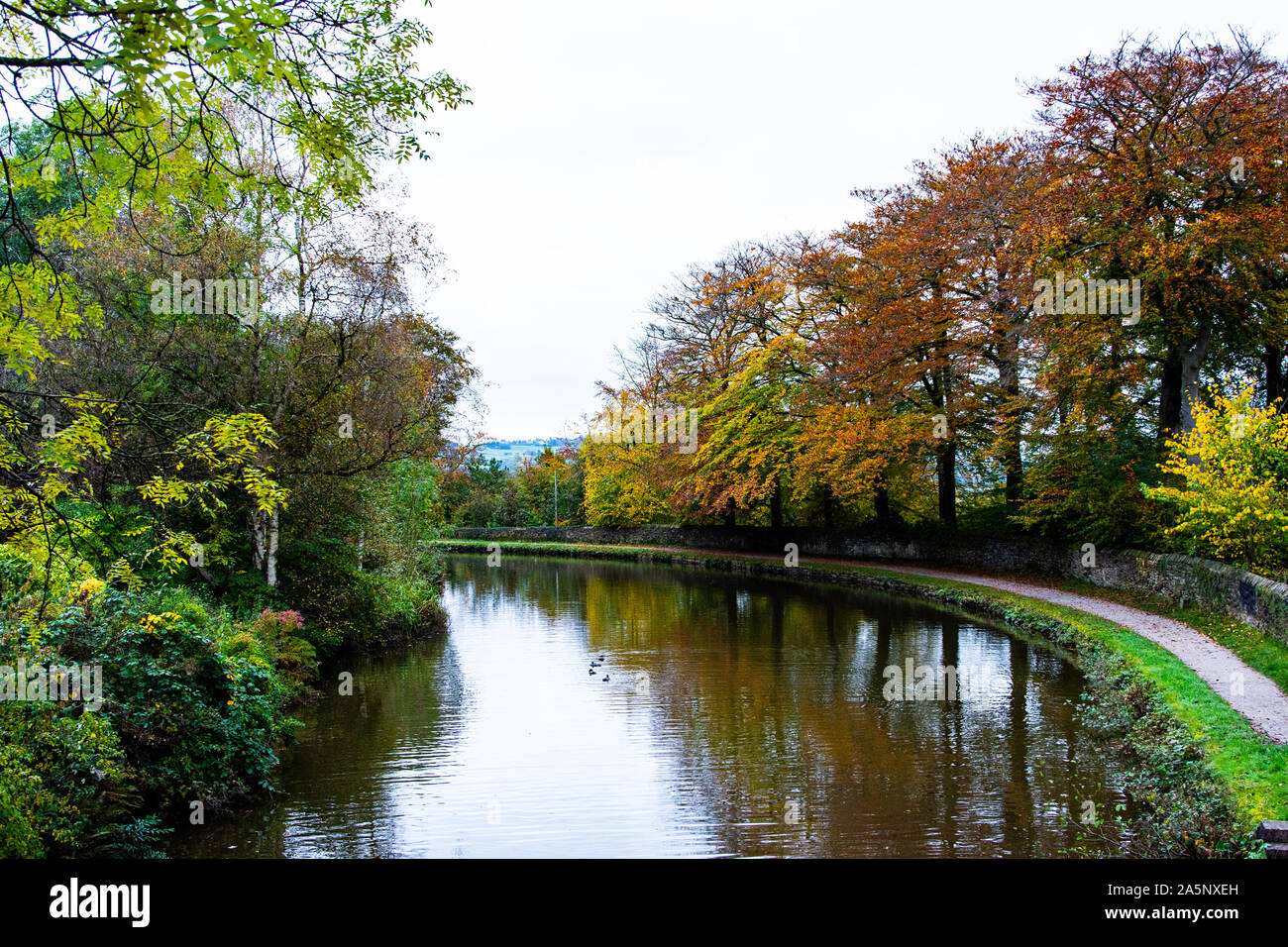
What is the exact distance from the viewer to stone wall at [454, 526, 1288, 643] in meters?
12.9

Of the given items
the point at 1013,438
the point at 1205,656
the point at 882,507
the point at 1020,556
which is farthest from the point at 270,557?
the point at 882,507

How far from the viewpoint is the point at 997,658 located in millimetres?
14664

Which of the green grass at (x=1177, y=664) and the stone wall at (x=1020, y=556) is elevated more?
the stone wall at (x=1020, y=556)

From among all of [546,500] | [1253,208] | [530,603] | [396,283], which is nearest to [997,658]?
[1253,208]

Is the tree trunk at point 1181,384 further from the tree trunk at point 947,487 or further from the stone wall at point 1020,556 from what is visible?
the tree trunk at point 947,487

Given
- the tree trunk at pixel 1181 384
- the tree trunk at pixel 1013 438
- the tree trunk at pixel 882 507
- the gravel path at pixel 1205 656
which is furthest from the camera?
the tree trunk at pixel 882 507

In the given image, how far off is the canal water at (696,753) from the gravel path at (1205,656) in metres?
1.48

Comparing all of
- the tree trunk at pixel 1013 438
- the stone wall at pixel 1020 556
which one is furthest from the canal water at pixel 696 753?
the tree trunk at pixel 1013 438

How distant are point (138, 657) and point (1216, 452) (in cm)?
1592

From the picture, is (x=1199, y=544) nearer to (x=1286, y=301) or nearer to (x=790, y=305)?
(x=1286, y=301)

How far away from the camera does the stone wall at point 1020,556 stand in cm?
1286

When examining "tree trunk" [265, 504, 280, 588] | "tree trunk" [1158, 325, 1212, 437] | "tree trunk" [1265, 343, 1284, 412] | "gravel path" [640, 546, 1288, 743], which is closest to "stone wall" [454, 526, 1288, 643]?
"gravel path" [640, 546, 1288, 743]

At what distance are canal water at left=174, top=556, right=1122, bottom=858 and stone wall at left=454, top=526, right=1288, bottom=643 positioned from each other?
280 cm

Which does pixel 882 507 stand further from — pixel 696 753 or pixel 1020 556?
pixel 696 753
